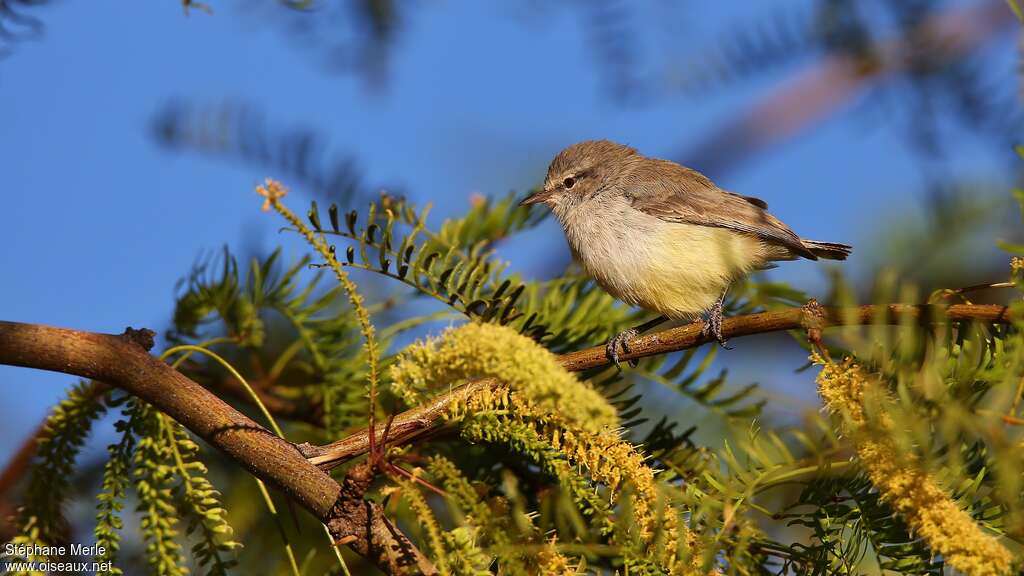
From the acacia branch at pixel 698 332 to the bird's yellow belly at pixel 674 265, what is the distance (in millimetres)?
1304

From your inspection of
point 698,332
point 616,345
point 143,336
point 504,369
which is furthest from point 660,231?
point 504,369

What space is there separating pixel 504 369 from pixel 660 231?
2718 millimetres

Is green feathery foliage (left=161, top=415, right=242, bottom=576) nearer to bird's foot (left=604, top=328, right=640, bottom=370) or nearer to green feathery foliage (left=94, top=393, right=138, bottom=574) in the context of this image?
green feathery foliage (left=94, top=393, right=138, bottom=574)

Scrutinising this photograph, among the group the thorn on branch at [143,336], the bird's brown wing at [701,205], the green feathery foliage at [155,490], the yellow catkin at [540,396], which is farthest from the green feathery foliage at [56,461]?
the bird's brown wing at [701,205]

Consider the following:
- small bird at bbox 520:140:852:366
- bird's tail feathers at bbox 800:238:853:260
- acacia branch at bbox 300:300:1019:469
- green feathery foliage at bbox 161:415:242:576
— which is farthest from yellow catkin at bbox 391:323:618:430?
bird's tail feathers at bbox 800:238:853:260

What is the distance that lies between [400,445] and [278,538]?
2.60ft

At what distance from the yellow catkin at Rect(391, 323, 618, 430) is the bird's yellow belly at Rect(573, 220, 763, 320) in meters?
1.85

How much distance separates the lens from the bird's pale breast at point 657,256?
132 inches

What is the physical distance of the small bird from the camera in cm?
343

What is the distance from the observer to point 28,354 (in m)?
1.55

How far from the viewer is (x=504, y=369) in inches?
45.8

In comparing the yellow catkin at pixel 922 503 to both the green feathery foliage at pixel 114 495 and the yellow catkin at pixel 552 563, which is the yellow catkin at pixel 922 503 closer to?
the yellow catkin at pixel 552 563

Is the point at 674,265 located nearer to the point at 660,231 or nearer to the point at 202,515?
the point at 660,231

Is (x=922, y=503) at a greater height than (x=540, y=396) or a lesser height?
lesser
